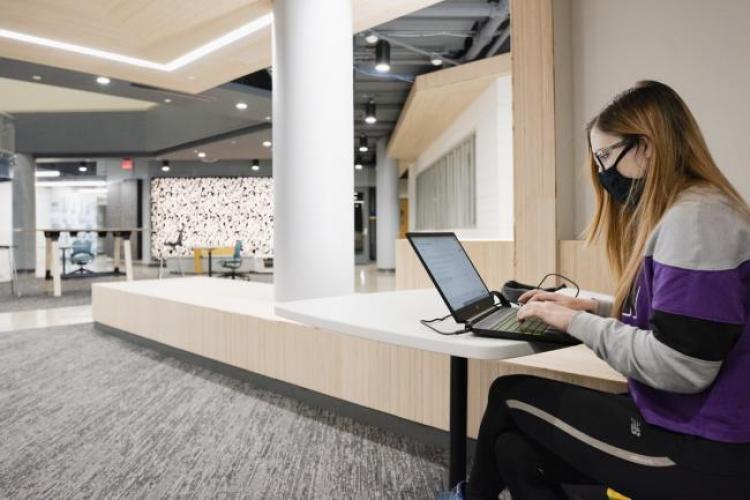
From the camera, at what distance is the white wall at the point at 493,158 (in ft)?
22.0

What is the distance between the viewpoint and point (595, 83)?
270 cm

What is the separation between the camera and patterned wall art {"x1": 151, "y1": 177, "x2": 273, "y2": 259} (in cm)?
1551

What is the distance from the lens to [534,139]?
2.73 m

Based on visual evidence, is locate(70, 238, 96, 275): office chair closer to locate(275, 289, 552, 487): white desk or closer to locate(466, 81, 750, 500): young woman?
locate(275, 289, 552, 487): white desk

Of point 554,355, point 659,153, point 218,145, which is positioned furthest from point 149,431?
point 218,145

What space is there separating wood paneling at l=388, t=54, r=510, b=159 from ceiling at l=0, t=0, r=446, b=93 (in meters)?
2.48

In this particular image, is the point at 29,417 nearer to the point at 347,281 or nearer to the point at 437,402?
the point at 347,281

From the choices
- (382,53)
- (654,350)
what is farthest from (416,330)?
(382,53)

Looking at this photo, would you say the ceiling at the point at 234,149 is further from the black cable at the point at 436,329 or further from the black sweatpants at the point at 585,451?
the black sweatpants at the point at 585,451

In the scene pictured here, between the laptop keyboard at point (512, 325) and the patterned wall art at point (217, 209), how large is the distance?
1465 centimetres

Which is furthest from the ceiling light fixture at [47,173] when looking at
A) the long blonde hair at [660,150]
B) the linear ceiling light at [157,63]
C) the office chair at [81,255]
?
the long blonde hair at [660,150]

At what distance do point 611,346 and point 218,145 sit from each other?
1326cm

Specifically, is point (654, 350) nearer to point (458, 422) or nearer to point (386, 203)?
point (458, 422)

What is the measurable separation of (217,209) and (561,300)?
15587mm
